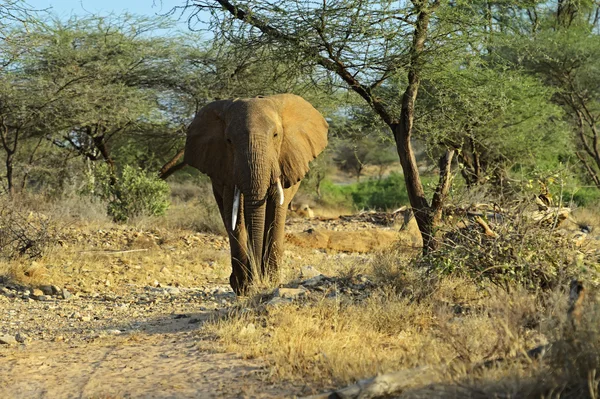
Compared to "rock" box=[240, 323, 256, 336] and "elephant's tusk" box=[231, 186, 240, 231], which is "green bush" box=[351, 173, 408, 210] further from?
"rock" box=[240, 323, 256, 336]

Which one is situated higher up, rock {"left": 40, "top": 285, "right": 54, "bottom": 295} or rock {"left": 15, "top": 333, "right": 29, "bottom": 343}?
rock {"left": 15, "top": 333, "right": 29, "bottom": 343}

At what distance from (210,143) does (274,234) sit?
4.29ft

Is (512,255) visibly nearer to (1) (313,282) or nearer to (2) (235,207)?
(1) (313,282)

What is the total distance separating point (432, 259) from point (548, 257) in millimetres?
1063

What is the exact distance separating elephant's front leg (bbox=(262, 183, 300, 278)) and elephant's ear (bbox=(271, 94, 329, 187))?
0.95 ft

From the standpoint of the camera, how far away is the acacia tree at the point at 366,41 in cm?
969

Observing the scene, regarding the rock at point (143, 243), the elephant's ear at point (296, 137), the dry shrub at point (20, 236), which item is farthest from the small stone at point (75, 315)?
the rock at point (143, 243)

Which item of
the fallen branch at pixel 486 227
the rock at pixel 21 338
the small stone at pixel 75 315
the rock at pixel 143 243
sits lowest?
the small stone at pixel 75 315

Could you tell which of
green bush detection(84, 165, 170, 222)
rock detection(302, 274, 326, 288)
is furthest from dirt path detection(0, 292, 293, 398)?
green bush detection(84, 165, 170, 222)

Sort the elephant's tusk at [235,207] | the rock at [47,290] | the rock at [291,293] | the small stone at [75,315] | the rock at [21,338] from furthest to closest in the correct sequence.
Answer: the rock at [47,290] → the elephant's tusk at [235,207] → the small stone at [75,315] → the rock at [291,293] → the rock at [21,338]

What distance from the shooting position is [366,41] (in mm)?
10000

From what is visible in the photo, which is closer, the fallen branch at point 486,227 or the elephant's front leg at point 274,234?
the fallen branch at point 486,227

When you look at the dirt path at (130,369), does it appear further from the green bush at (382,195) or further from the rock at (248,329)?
the green bush at (382,195)

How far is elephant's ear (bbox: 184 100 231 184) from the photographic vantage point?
30.1 ft
